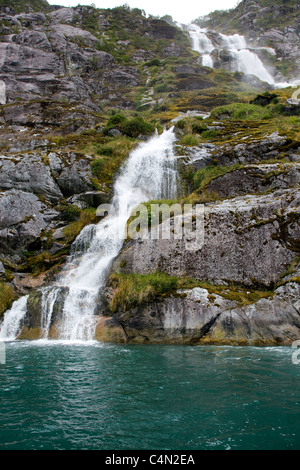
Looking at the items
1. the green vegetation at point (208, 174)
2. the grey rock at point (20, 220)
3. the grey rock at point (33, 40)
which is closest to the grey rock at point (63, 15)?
the grey rock at point (33, 40)

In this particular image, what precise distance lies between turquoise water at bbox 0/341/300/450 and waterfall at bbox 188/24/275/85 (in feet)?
223

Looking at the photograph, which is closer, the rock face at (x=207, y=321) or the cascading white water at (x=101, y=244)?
the rock face at (x=207, y=321)

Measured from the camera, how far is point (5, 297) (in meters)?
15.5

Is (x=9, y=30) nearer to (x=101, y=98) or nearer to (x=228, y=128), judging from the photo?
(x=101, y=98)

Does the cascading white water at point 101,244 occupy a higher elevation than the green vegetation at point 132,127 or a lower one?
lower

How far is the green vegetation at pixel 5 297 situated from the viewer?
1516 centimetres

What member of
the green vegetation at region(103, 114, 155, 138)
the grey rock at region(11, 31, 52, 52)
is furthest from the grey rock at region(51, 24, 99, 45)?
the green vegetation at region(103, 114, 155, 138)

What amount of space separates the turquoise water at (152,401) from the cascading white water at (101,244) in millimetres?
3803

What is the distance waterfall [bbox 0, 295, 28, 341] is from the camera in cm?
1433

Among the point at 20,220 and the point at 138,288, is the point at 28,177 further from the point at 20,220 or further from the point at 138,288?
the point at 138,288

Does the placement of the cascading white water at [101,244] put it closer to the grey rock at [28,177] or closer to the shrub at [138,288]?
the shrub at [138,288]

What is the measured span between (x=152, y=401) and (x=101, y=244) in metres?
12.3
